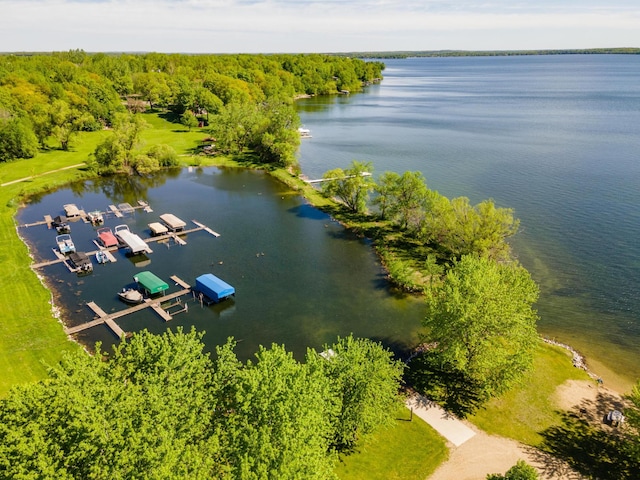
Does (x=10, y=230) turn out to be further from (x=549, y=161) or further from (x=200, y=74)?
(x=200, y=74)

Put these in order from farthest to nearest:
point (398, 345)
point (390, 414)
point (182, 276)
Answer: point (182, 276), point (398, 345), point (390, 414)

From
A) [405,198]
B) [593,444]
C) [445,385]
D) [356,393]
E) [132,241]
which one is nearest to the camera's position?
[356,393]

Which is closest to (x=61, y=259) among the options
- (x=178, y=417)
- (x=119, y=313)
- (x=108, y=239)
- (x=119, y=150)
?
(x=108, y=239)

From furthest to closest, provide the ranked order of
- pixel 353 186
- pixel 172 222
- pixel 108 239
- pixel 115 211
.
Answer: pixel 115 211, pixel 353 186, pixel 172 222, pixel 108 239

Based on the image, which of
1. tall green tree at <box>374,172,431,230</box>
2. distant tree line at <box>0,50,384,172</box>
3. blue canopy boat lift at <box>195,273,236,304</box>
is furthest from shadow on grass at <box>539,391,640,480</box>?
distant tree line at <box>0,50,384,172</box>

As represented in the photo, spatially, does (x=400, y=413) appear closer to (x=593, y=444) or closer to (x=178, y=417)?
(x=593, y=444)

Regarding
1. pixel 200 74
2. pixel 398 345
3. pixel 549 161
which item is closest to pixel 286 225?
pixel 398 345
